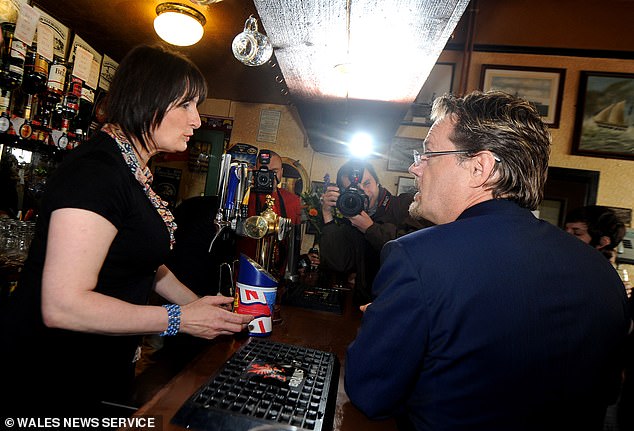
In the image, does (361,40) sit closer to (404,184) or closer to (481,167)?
(481,167)

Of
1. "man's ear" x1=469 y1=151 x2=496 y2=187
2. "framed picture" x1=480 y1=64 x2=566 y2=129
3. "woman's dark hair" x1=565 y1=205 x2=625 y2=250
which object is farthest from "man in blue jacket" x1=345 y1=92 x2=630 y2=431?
"framed picture" x1=480 y1=64 x2=566 y2=129

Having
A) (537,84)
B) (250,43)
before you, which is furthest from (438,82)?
(250,43)

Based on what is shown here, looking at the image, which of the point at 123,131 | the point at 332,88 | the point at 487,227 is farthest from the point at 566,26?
the point at 123,131

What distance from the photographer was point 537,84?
12.0 ft

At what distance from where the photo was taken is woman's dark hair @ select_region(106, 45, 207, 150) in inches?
40.6

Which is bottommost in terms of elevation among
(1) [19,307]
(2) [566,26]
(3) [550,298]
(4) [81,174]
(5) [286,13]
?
(1) [19,307]

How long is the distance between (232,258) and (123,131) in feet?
2.15

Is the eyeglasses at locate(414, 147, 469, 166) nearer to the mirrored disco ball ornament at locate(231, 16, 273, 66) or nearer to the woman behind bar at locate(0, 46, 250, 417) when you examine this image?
the woman behind bar at locate(0, 46, 250, 417)

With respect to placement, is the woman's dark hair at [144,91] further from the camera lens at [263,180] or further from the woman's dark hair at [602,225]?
the woman's dark hair at [602,225]

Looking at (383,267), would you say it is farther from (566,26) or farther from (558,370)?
(566,26)

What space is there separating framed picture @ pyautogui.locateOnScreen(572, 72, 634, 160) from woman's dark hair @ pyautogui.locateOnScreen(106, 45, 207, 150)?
386 cm

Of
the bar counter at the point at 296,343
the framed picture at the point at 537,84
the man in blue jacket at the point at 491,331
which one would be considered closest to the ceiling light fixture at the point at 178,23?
the bar counter at the point at 296,343

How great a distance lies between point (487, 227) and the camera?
2.49 feet

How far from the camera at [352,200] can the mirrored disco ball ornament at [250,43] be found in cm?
96
